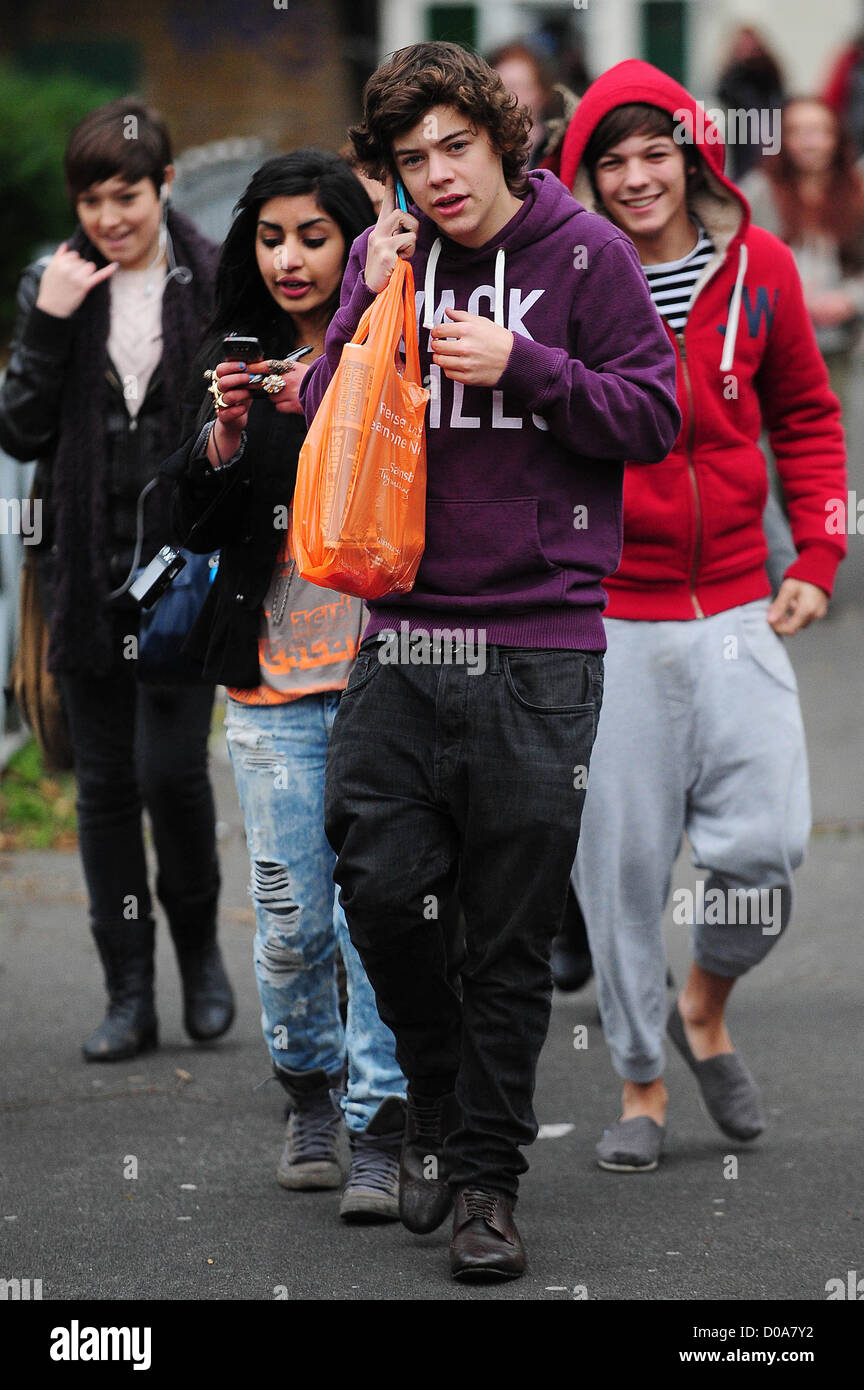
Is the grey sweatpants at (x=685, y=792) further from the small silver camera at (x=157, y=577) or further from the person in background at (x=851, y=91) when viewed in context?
the person in background at (x=851, y=91)

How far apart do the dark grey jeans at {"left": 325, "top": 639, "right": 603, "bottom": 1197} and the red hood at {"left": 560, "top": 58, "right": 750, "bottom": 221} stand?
3.93ft

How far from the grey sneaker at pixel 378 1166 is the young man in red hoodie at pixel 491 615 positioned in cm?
36

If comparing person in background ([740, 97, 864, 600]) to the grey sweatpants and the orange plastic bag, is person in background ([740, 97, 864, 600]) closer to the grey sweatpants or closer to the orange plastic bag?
the grey sweatpants

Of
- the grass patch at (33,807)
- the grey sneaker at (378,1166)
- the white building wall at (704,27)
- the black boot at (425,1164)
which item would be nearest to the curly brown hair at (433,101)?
the black boot at (425,1164)

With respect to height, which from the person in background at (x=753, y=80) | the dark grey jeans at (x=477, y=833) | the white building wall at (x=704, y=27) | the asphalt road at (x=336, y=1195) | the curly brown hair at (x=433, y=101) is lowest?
the asphalt road at (x=336, y=1195)

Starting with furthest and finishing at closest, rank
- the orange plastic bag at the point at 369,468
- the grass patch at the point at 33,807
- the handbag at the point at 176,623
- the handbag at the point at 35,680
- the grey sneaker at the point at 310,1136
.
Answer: the grass patch at the point at 33,807
the handbag at the point at 35,680
the handbag at the point at 176,623
the grey sneaker at the point at 310,1136
the orange plastic bag at the point at 369,468

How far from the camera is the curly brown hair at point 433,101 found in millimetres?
3361

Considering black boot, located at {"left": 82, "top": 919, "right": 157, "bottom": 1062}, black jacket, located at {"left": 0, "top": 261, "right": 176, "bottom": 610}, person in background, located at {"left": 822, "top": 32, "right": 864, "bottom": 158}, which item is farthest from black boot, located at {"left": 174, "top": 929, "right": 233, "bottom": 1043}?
person in background, located at {"left": 822, "top": 32, "right": 864, "bottom": 158}

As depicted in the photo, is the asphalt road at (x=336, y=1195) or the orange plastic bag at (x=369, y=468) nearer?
the orange plastic bag at (x=369, y=468)

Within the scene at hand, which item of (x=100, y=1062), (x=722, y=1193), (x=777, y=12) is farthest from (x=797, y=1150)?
(x=777, y=12)

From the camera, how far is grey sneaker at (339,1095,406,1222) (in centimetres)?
391

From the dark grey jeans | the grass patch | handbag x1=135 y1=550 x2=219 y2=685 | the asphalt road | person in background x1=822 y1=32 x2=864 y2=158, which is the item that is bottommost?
the asphalt road

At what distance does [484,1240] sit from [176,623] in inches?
59.7

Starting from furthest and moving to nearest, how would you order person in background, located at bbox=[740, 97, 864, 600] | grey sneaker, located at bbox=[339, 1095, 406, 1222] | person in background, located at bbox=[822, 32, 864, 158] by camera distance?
person in background, located at bbox=[822, 32, 864, 158], person in background, located at bbox=[740, 97, 864, 600], grey sneaker, located at bbox=[339, 1095, 406, 1222]
